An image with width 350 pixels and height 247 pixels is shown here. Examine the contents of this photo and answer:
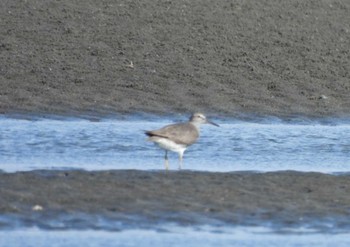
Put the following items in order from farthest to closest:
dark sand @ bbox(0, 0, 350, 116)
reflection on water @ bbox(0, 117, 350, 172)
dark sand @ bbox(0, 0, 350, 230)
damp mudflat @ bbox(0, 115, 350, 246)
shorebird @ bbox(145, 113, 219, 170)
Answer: dark sand @ bbox(0, 0, 350, 116) → reflection on water @ bbox(0, 117, 350, 172) → shorebird @ bbox(145, 113, 219, 170) → dark sand @ bbox(0, 0, 350, 230) → damp mudflat @ bbox(0, 115, 350, 246)

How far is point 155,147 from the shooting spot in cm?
1494

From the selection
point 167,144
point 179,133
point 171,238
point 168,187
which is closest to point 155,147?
point 179,133

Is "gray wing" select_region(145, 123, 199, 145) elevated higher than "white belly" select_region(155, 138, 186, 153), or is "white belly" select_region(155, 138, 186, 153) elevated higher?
"gray wing" select_region(145, 123, 199, 145)

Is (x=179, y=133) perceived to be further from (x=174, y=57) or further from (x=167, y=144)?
(x=174, y=57)

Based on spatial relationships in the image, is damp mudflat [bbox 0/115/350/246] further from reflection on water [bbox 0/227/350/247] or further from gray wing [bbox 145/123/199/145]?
gray wing [bbox 145/123/199/145]

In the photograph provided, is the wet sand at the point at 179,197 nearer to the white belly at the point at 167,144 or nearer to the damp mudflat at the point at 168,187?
the damp mudflat at the point at 168,187

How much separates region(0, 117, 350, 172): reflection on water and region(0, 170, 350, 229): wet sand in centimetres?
81

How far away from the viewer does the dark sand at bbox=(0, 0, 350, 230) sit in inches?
467

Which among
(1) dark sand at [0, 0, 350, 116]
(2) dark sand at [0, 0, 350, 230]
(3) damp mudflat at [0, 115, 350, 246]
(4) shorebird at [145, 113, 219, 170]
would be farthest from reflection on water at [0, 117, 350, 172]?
(1) dark sand at [0, 0, 350, 116]

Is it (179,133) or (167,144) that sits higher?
(179,133)

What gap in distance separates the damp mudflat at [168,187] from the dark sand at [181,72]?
0.14ft

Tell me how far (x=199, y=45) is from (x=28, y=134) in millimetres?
6227

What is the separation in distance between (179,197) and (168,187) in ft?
→ 1.35

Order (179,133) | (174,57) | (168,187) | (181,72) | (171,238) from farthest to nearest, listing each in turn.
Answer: (174,57) → (181,72) → (179,133) → (168,187) → (171,238)
